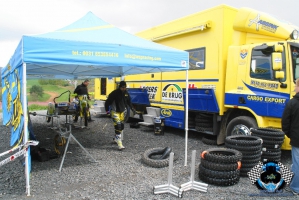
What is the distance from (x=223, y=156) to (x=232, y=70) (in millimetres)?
2806

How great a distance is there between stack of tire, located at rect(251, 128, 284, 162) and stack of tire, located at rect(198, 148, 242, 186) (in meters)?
0.95

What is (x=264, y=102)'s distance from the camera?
219 inches

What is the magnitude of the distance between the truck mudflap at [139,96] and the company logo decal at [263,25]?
13.7 ft

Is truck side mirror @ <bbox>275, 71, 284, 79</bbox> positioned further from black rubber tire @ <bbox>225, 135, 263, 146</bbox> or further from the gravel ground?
the gravel ground

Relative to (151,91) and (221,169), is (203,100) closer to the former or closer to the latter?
(151,91)

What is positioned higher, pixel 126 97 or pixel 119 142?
pixel 126 97

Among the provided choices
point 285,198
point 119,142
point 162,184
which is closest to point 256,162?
point 285,198

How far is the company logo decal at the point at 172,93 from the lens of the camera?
7.66m

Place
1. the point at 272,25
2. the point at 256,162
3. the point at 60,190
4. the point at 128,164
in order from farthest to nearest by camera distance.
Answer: the point at 272,25, the point at 128,164, the point at 256,162, the point at 60,190

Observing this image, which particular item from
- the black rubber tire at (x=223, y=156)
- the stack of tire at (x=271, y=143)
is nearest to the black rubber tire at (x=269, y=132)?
the stack of tire at (x=271, y=143)

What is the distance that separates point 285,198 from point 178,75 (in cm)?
465

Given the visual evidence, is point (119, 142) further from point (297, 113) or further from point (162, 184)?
point (297, 113)

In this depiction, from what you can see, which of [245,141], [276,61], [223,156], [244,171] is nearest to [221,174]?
[223,156]

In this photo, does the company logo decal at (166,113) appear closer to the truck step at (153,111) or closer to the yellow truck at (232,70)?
the yellow truck at (232,70)
